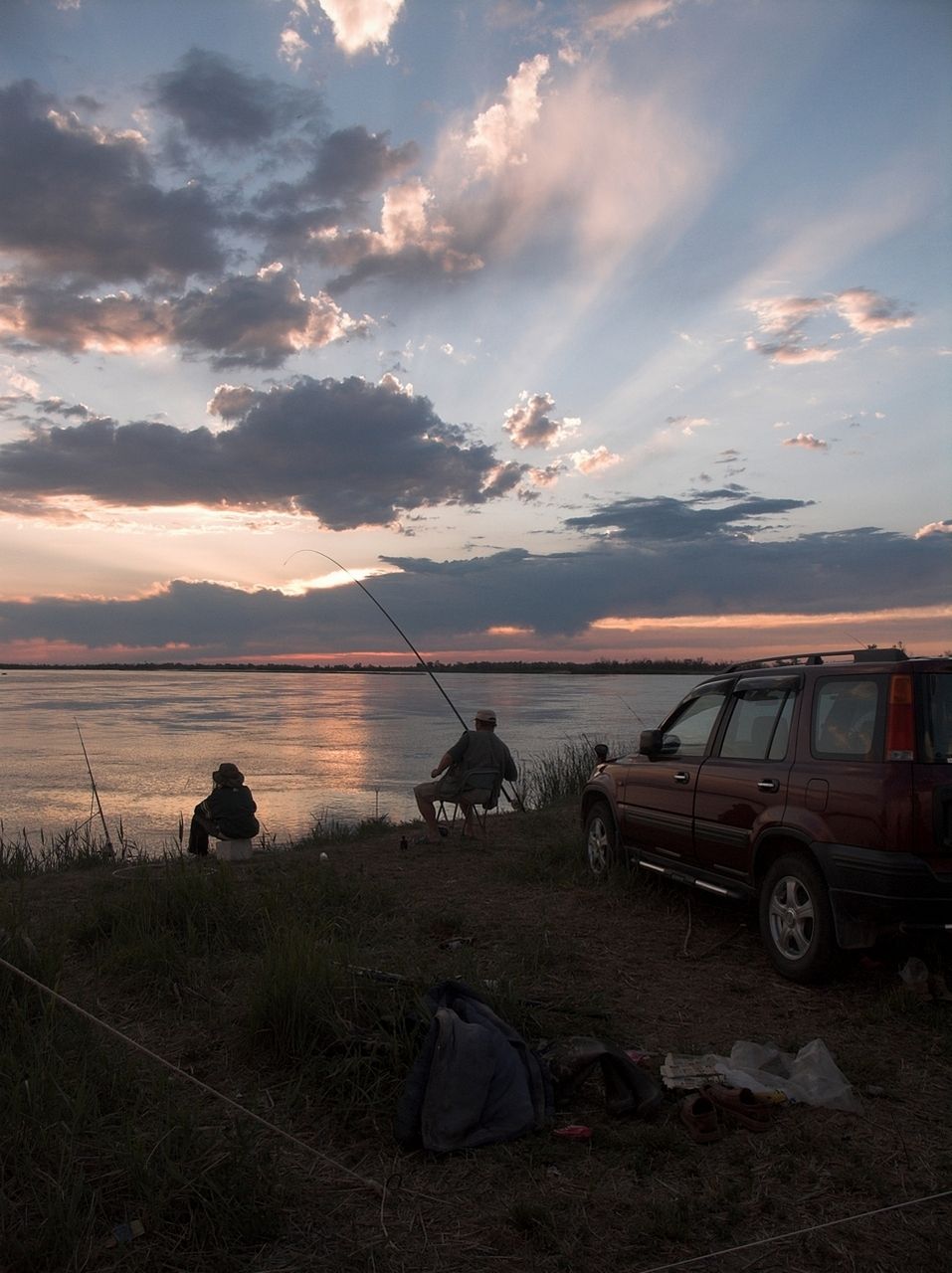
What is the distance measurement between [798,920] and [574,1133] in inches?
90.5

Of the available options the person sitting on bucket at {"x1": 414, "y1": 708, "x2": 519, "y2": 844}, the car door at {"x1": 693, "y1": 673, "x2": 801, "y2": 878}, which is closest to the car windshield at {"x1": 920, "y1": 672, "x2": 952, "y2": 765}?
the car door at {"x1": 693, "y1": 673, "x2": 801, "y2": 878}

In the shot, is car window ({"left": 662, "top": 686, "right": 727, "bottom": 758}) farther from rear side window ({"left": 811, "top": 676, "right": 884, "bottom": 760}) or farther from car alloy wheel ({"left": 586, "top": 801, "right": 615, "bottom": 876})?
rear side window ({"left": 811, "top": 676, "right": 884, "bottom": 760})

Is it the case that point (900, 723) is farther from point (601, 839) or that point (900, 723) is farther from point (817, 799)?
point (601, 839)

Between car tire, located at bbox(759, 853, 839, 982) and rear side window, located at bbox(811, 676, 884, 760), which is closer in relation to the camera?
rear side window, located at bbox(811, 676, 884, 760)

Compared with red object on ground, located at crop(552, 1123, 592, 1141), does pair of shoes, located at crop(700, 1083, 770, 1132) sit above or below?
above

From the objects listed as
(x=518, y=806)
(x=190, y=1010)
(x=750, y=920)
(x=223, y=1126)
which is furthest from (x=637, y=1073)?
(x=518, y=806)

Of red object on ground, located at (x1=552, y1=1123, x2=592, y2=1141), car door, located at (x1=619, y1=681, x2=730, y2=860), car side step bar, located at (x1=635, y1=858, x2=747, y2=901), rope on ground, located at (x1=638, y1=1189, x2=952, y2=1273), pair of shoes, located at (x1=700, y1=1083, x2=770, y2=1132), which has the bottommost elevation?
red object on ground, located at (x1=552, y1=1123, x2=592, y2=1141)

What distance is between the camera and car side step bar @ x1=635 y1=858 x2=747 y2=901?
596cm

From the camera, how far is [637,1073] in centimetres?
383

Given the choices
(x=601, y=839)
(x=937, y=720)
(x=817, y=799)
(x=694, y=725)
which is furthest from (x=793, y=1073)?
(x=601, y=839)

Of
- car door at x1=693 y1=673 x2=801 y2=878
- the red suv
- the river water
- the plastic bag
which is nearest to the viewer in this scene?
the plastic bag

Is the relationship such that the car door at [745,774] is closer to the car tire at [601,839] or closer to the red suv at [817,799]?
the red suv at [817,799]

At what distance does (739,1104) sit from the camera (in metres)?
3.72

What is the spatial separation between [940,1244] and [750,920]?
3915 mm
